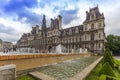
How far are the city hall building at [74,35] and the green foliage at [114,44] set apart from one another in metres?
9.90

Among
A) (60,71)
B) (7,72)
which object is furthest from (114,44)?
(7,72)

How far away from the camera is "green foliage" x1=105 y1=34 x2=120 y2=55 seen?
58.9 m

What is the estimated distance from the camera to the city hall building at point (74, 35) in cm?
5094

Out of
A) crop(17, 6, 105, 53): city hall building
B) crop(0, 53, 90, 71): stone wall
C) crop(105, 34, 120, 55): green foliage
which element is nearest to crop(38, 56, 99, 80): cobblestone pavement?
crop(0, 53, 90, 71): stone wall

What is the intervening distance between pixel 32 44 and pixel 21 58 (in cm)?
7490

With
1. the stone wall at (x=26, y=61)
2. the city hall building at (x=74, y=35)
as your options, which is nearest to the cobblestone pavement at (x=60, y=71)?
the stone wall at (x=26, y=61)

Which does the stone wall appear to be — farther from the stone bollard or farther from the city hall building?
the city hall building

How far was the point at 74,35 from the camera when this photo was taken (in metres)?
60.3

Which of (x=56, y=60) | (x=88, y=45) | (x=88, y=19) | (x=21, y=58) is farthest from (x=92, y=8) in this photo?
(x=21, y=58)

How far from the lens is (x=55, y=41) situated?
6506 cm

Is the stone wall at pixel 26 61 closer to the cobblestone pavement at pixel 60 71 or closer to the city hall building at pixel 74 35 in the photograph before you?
the cobblestone pavement at pixel 60 71

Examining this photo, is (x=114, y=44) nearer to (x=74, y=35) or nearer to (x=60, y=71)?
(x=74, y=35)

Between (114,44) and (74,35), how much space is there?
18289mm

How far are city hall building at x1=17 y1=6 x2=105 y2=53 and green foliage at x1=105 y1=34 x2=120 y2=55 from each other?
9.90m
